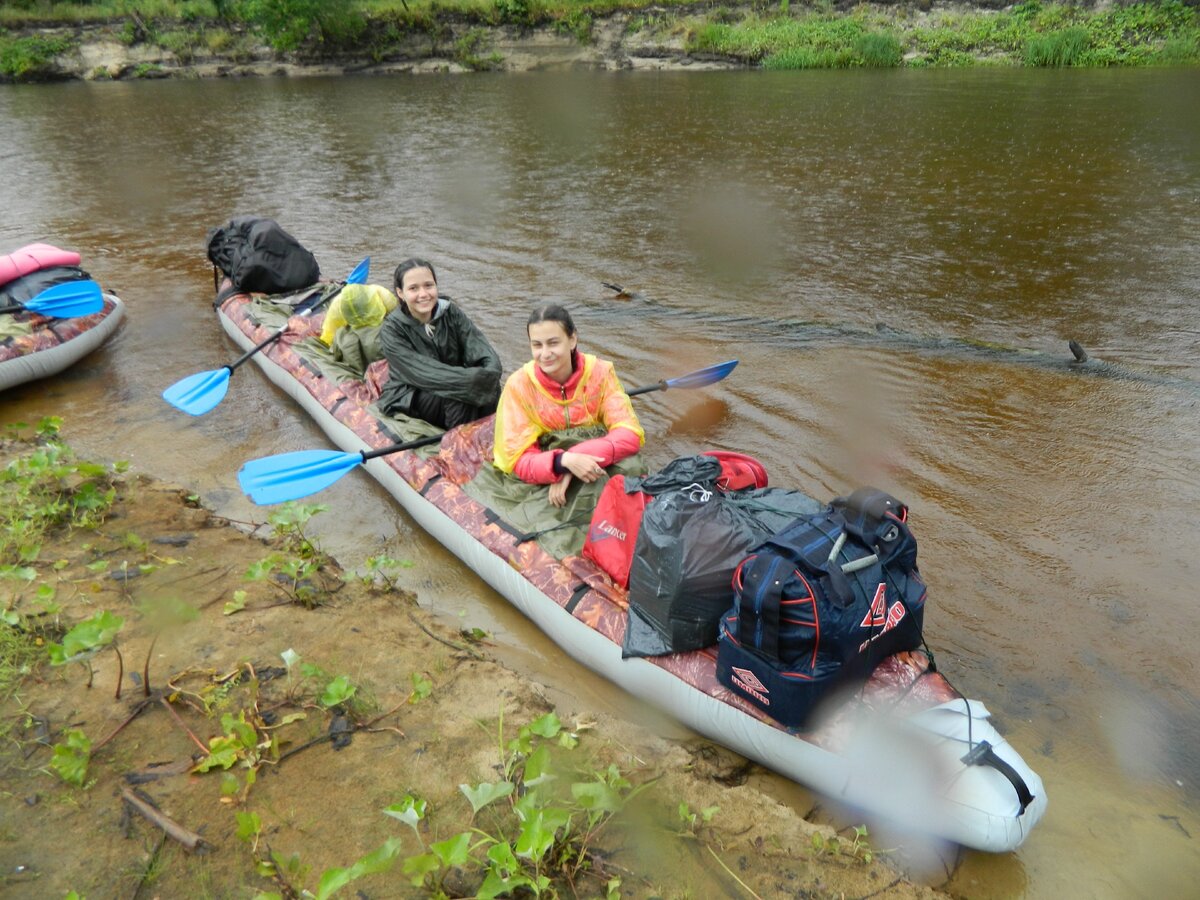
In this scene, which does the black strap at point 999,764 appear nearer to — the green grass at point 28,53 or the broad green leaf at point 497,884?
the broad green leaf at point 497,884

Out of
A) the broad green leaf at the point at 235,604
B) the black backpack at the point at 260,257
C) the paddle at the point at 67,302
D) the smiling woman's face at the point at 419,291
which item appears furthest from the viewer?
the black backpack at the point at 260,257

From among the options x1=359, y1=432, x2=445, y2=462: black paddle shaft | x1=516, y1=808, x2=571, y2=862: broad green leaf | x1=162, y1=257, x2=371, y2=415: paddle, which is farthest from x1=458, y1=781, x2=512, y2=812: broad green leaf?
x1=162, y1=257, x2=371, y2=415: paddle

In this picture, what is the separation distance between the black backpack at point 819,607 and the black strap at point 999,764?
15.9 inches

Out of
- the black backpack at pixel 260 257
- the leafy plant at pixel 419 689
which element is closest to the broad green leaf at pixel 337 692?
the leafy plant at pixel 419 689

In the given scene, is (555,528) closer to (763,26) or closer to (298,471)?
(298,471)

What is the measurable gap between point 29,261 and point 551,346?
18.1 feet

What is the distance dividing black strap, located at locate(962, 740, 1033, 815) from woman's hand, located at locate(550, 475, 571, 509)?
2.02 meters

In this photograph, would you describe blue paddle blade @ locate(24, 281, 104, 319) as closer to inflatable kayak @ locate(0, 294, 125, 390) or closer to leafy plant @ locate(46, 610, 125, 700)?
inflatable kayak @ locate(0, 294, 125, 390)

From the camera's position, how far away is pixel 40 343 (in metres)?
6.20

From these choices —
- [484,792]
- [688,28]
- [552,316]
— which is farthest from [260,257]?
[688,28]

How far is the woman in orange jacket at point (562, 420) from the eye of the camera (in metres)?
3.76

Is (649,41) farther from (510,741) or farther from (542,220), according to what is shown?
(510,741)

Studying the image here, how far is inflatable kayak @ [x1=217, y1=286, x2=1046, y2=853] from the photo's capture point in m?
2.53

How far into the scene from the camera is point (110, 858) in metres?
2.09
